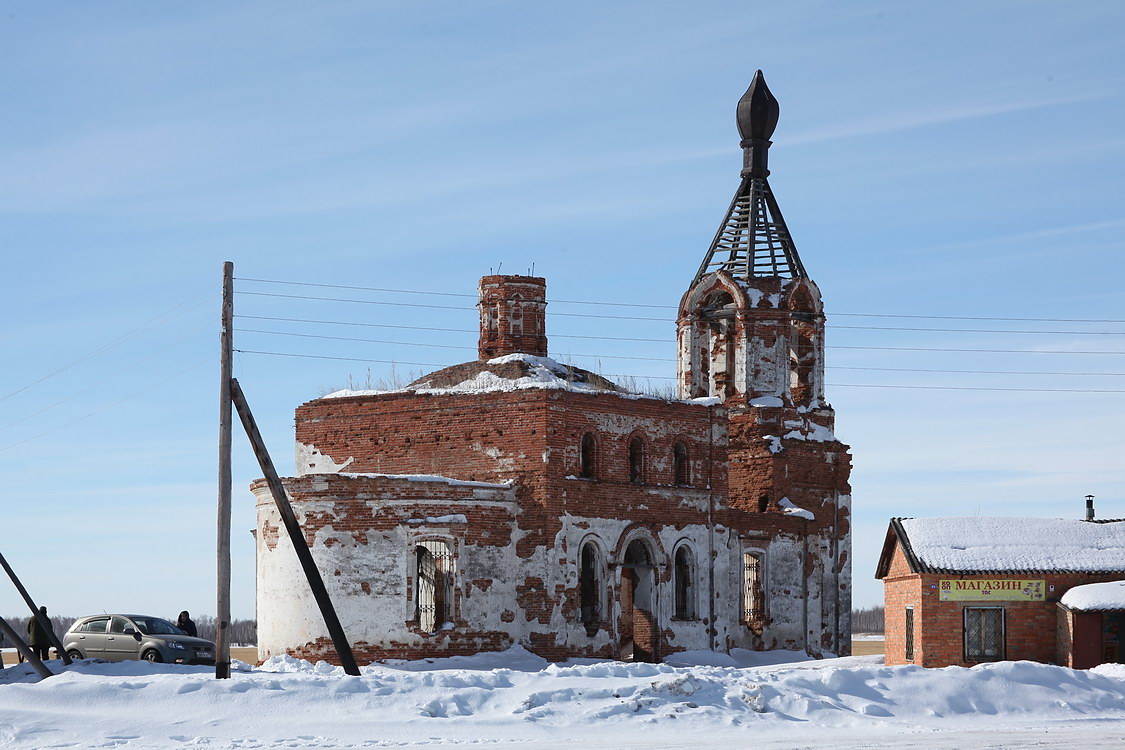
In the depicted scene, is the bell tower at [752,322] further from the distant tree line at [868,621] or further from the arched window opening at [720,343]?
the distant tree line at [868,621]

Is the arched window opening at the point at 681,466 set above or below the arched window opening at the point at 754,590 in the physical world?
above

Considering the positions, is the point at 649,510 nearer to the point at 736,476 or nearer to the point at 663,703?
the point at 736,476

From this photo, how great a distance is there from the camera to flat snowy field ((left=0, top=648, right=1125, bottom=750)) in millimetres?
20000

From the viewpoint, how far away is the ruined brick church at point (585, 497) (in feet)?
107

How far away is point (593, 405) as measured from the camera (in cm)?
3575

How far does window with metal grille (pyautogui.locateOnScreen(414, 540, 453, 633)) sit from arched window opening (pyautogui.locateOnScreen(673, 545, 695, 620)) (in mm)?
5697

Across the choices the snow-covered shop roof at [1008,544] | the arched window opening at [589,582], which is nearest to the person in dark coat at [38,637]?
the arched window opening at [589,582]

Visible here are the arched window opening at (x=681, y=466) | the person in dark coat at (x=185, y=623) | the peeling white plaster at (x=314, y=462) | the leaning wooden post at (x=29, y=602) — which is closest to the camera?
the leaning wooden post at (x=29, y=602)

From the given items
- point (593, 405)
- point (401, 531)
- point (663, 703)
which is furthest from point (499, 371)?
point (663, 703)

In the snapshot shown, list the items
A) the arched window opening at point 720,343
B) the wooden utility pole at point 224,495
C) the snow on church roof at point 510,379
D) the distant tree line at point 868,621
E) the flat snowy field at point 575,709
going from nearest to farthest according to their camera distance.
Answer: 1. the flat snowy field at point 575,709
2. the wooden utility pole at point 224,495
3. the snow on church roof at point 510,379
4. the arched window opening at point 720,343
5. the distant tree line at point 868,621

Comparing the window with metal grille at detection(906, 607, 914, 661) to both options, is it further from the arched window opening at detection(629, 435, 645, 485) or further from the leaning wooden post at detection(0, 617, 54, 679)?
the leaning wooden post at detection(0, 617, 54, 679)

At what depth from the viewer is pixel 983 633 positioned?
30656 mm

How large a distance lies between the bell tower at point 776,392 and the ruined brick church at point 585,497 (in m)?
0.05

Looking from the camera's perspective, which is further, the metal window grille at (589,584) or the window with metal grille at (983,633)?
the metal window grille at (589,584)
